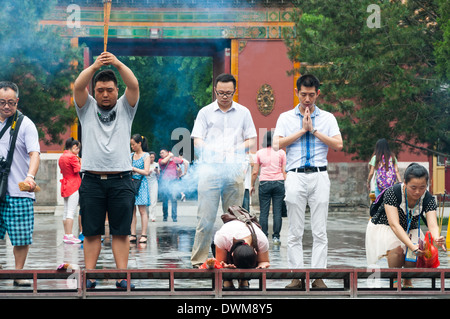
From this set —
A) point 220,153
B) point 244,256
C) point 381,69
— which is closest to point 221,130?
point 220,153

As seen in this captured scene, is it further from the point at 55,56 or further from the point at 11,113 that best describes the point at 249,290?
the point at 55,56

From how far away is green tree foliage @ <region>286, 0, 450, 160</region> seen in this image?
15727 mm

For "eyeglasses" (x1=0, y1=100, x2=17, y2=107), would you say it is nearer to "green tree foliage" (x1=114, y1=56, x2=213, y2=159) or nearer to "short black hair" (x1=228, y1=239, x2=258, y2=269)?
"short black hair" (x1=228, y1=239, x2=258, y2=269)

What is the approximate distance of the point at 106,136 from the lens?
703 centimetres

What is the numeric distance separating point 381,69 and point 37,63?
7348mm

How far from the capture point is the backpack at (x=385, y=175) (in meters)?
12.7

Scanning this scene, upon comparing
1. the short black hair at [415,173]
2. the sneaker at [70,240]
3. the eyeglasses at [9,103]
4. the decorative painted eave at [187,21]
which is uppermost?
the decorative painted eave at [187,21]

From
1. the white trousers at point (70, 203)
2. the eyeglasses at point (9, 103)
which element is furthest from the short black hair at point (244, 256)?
the white trousers at point (70, 203)

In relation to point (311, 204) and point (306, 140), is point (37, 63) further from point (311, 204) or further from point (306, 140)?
point (311, 204)

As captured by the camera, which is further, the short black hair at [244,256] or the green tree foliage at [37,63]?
the green tree foliage at [37,63]

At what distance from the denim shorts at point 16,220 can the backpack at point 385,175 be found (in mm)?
6335

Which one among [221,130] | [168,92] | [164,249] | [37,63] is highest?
[168,92]

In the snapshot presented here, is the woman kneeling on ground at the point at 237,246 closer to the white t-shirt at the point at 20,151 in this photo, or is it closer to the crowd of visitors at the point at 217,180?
the crowd of visitors at the point at 217,180

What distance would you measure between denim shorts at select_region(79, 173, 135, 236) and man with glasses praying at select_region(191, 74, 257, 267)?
4.80 ft
